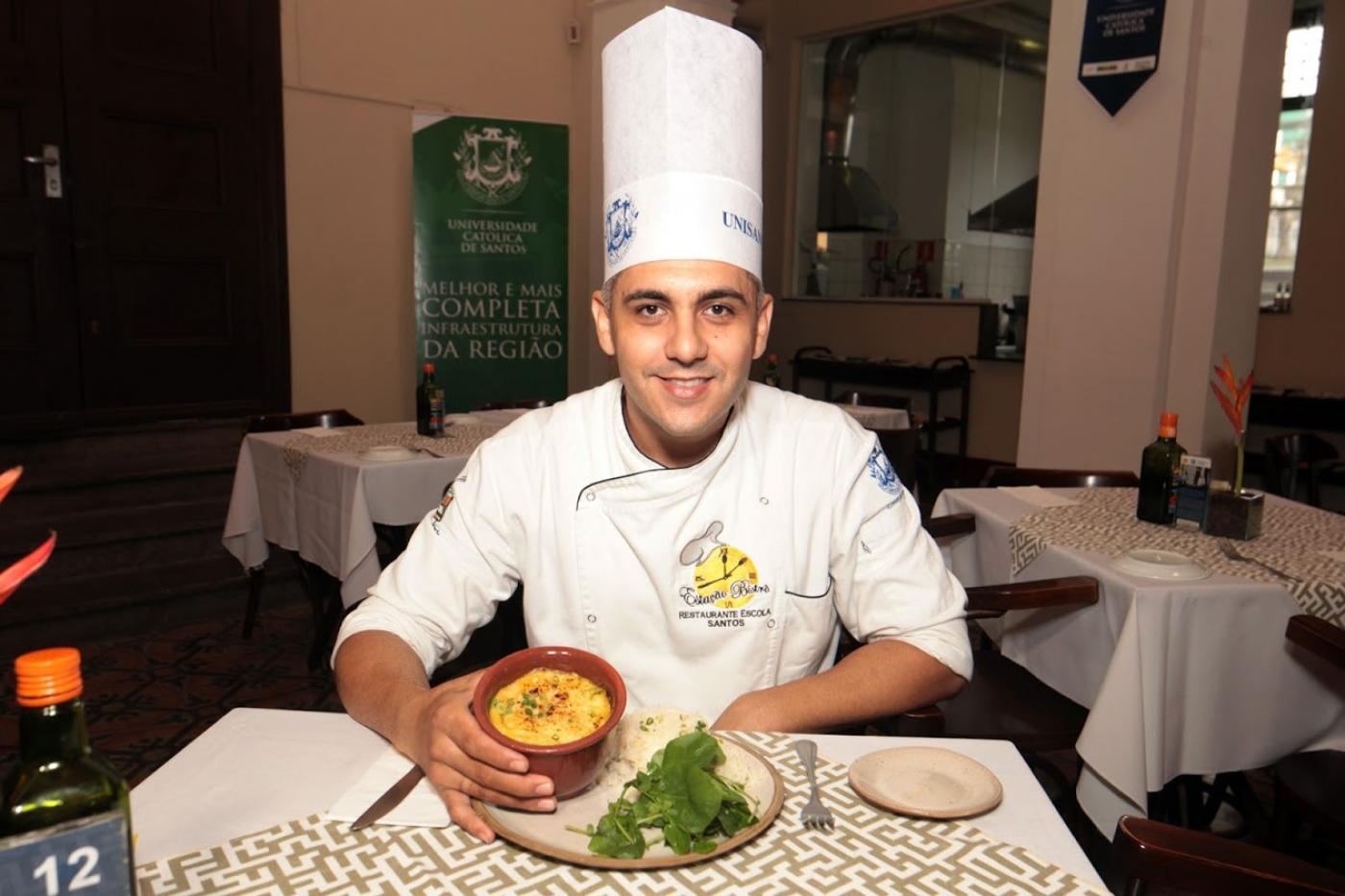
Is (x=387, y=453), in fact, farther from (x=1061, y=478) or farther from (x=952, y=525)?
(x=1061, y=478)

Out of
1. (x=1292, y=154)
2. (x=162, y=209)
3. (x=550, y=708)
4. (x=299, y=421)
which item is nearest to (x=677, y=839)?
(x=550, y=708)

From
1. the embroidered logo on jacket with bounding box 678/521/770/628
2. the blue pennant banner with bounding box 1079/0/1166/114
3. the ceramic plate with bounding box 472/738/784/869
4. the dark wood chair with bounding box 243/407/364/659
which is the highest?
the blue pennant banner with bounding box 1079/0/1166/114

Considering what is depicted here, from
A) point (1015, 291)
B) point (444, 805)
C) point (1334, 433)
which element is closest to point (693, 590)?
point (444, 805)

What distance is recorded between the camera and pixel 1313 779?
1.71 metres

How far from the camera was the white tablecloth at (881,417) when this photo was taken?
442 centimetres

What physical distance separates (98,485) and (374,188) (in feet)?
8.25

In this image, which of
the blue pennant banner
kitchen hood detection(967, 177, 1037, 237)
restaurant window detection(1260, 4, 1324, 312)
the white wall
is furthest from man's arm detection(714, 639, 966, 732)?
kitchen hood detection(967, 177, 1037, 237)

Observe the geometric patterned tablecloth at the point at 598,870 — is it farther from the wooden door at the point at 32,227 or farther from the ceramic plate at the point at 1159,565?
the wooden door at the point at 32,227

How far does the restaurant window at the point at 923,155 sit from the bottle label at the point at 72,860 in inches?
308

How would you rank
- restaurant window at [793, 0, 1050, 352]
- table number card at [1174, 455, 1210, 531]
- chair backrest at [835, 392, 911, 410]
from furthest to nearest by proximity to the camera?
restaurant window at [793, 0, 1050, 352]
chair backrest at [835, 392, 911, 410]
table number card at [1174, 455, 1210, 531]

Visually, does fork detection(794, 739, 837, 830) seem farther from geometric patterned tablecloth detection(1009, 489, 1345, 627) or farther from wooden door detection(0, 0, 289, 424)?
wooden door detection(0, 0, 289, 424)

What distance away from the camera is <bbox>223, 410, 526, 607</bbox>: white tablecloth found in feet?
9.37

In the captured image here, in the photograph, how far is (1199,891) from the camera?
840mm

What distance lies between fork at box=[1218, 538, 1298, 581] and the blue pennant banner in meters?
2.53
